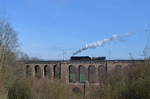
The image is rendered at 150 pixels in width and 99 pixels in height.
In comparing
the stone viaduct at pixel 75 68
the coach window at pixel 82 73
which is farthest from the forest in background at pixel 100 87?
the coach window at pixel 82 73

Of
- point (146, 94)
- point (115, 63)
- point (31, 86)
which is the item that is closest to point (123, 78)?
point (146, 94)

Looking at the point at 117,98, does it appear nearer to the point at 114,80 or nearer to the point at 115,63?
the point at 114,80

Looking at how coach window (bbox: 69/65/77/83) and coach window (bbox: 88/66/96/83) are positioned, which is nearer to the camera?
coach window (bbox: 88/66/96/83)

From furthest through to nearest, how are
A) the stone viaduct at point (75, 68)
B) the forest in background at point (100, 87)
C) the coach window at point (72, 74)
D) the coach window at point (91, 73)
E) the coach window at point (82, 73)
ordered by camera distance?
the coach window at point (72, 74) → the coach window at point (82, 73) → the coach window at point (91, 73) → the stone viaduct at point (75, 68) → the forest in background at point (100, 87)

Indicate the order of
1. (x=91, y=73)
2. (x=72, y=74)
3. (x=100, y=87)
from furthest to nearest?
(x=72, y=74)
(x=91, y=73)
(x=100, y=87)

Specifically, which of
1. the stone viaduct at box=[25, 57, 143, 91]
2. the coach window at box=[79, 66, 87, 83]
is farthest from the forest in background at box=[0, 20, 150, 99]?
the coach window at box=[79, 66, 87, 83]

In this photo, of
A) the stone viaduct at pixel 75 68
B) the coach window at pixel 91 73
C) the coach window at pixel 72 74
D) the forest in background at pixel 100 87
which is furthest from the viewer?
the coach window at pixel 72 74

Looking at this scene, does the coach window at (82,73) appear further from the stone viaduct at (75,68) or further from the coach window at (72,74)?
the coach window at (72,74)

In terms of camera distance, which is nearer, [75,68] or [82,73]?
[75,68]

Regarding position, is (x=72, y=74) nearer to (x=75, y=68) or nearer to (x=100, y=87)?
(x=75, y=68)

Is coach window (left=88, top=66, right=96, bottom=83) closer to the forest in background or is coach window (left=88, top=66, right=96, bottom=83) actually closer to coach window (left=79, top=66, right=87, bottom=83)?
coach window (left=79, top=66, right=87, bottom=83)

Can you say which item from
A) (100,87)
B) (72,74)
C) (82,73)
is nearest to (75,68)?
(82,73)

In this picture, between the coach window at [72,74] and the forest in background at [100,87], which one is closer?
the forest in background at [100,87]

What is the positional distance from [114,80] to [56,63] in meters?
37.8
